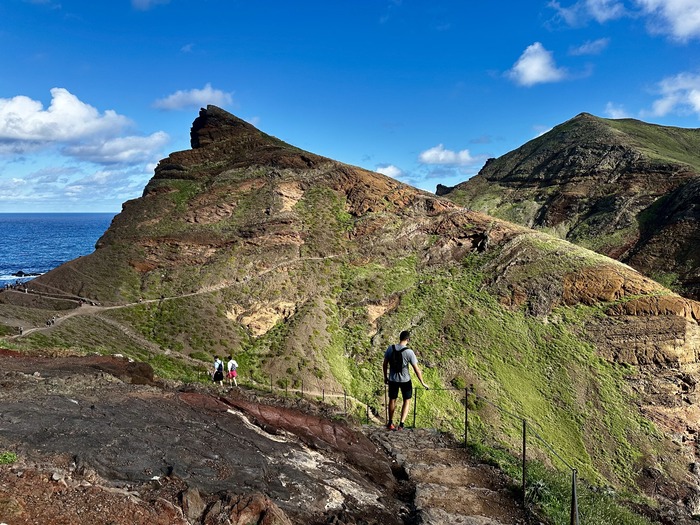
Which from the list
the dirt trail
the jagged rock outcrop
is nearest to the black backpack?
the dirt trail

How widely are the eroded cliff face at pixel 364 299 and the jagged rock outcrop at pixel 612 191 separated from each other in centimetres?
2191

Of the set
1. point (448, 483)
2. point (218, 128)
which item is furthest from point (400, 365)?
point (218, 128)

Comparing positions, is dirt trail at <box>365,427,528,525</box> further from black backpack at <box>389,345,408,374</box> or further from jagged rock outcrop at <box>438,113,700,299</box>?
jagged rock outcrop at <box>438,113,700,299</box>

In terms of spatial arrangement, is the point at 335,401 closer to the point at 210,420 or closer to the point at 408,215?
the point at 210,420

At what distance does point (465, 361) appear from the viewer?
32562mm

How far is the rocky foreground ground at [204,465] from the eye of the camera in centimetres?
600

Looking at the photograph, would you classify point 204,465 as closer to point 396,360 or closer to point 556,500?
point 396,360

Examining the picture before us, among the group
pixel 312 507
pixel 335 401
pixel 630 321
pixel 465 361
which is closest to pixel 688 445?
pixel 630 321

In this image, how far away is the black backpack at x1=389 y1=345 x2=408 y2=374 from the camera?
410 inches

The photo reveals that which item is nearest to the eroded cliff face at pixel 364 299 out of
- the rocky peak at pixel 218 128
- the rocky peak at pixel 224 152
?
the rocky peak at pixel 224 152

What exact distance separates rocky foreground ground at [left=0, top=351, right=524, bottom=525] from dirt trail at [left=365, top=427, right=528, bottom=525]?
0.11ft

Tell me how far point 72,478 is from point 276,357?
83.4ft

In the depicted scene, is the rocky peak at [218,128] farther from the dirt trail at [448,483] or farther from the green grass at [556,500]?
the green grass at [556,500]

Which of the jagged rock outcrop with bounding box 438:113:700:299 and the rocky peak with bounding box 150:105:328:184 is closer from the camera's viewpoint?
the rocky peak with bounding box 150:105:328:184
